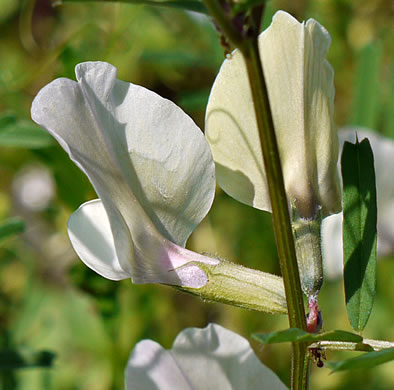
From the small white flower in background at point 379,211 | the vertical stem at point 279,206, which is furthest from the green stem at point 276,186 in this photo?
the small white flower in background at point 379,211

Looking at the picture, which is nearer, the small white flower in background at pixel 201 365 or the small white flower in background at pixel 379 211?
the small white flower in background at pixel 201 365

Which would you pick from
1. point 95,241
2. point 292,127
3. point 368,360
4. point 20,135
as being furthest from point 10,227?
point 368,360

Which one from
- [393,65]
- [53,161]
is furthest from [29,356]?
[393,65]

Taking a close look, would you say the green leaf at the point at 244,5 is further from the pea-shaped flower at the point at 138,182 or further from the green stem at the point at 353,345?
the green stem at the point at 353,345

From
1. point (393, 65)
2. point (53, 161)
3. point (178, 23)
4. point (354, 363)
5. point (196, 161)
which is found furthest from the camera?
point (178, 23)

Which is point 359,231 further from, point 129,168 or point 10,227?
point 10,227

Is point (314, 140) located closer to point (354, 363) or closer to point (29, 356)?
point (354, 363)
